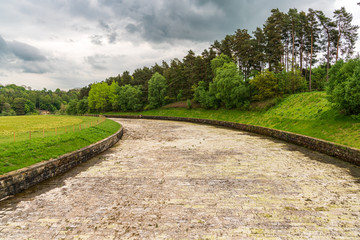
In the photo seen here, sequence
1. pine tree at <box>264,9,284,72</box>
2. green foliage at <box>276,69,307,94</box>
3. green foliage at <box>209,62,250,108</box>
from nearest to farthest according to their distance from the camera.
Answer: green foliage at <box>276,69,307,94</box> < green foliage at <box>209,62,250,108</box> < pine tree at <box>264,9,284,72</box>

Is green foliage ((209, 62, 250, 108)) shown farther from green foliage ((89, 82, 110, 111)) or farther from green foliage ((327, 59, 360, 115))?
green foliage ((89, 82, 110, 111))

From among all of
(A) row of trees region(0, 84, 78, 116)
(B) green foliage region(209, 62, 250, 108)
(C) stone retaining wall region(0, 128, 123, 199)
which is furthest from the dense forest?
(A) row of trees region(0, 84, 78, 116)

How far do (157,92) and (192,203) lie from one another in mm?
65192

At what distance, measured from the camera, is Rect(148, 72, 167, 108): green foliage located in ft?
230

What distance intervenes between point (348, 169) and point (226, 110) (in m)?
34.8

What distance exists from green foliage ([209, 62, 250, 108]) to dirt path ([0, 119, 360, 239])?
99.4 feet

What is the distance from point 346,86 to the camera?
56.2 feet

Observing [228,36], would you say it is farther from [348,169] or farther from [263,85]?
[348,169]

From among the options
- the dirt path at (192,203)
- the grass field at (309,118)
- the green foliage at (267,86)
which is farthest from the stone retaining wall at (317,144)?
the green foliage at (267,86)

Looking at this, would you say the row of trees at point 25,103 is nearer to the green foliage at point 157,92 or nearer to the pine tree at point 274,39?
the green foliage at point 157,92

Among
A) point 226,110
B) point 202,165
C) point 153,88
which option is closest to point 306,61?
point 226,110

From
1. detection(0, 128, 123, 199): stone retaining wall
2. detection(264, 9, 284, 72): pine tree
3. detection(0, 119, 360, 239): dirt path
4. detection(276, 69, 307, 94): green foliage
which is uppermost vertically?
detection(264, 9, 284, 72): pine tree

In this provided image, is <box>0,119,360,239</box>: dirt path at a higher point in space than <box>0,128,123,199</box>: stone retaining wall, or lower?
lower

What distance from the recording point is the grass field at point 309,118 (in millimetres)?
16016
